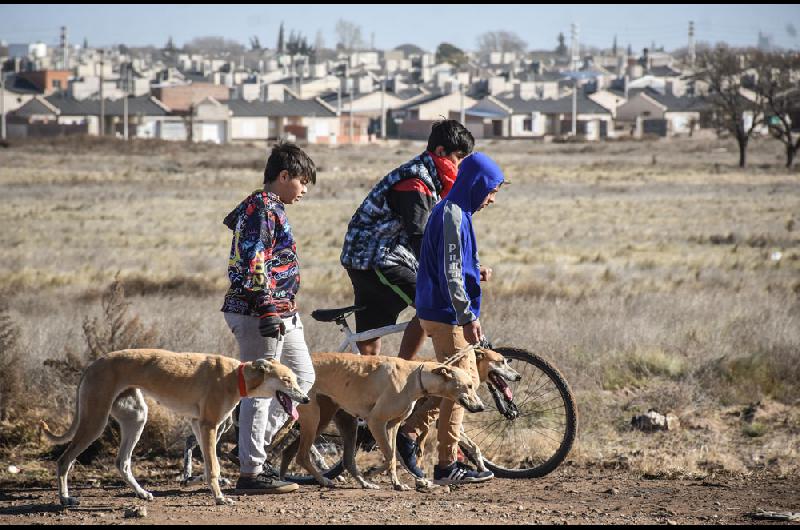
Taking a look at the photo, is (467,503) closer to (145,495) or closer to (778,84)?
(145,495)

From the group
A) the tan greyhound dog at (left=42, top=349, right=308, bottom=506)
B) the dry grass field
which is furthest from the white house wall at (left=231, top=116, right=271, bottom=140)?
the tan greyhound dog at (left=42, top=349, right=308, bottom=506)

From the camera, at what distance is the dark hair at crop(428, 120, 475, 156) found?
7.41m

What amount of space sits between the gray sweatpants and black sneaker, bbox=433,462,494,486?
1.04 meters

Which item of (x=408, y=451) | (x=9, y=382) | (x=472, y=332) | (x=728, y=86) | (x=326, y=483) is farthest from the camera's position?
(x=728, y=86)

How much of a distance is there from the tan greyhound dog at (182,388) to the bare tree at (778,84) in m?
55.7

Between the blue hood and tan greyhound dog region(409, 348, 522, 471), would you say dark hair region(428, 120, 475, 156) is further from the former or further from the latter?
tan greyhound dog region(409, 348, 522, 471)

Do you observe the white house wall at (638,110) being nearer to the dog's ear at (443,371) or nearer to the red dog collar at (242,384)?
the dog's ear at (443,371)

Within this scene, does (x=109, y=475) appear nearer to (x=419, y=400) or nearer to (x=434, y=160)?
(x=419, y=400)

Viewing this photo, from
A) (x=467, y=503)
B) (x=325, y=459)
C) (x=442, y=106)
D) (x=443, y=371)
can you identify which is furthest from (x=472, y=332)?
(x=442, y=106)

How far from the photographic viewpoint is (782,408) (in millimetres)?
9742

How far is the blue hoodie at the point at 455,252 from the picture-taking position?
23.2ft

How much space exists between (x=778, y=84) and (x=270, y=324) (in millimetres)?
58539

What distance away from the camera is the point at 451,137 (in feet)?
24.3

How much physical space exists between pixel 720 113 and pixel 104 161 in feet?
104
